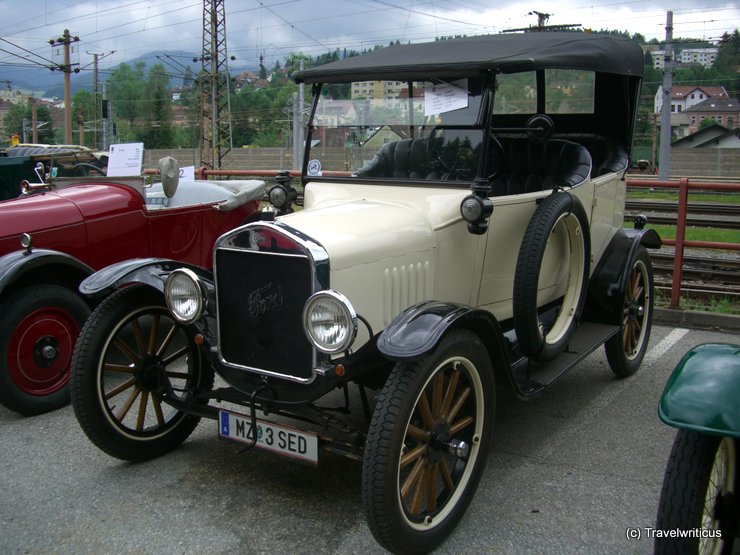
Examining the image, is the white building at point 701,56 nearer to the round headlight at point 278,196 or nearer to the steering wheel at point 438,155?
the steering wheel at point 438,155

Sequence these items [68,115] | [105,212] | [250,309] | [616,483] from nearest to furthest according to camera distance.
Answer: [250,309] < [616,483] < [105,212] < [68,115]

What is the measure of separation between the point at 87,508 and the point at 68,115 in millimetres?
31212

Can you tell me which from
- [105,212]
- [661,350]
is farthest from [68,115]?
[661,350]

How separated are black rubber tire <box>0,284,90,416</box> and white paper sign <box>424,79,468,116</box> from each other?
2823 millimetres

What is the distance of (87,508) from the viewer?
339 centimetres

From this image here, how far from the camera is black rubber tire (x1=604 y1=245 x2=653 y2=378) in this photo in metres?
5.07

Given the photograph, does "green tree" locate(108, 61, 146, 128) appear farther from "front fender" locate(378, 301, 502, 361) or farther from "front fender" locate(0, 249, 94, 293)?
"front fender" locate(378, 301, 502, 361)

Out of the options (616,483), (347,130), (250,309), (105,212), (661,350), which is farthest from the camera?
(661,350)

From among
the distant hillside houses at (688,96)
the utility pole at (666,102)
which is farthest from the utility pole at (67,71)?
the distant hillside houses at (688,96)

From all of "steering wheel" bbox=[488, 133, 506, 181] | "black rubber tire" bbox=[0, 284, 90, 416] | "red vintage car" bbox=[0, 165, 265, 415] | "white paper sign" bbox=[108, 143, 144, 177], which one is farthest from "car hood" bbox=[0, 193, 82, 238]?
"steering wheel" bbox=[488, 133, 506, 181]

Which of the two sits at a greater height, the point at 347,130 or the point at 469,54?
the point at 469,54

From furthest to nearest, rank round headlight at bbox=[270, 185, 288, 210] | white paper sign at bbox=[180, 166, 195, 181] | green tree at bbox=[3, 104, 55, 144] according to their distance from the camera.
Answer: green tree at bbox=[3, 104, 55, 144] → white paper sign at bbox=[180, 166, 195, 181] → round headlight at bbox=[270, 185, 288, 210]

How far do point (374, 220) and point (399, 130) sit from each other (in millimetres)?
931

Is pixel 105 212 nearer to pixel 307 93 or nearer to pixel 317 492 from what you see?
pixel 307 93
